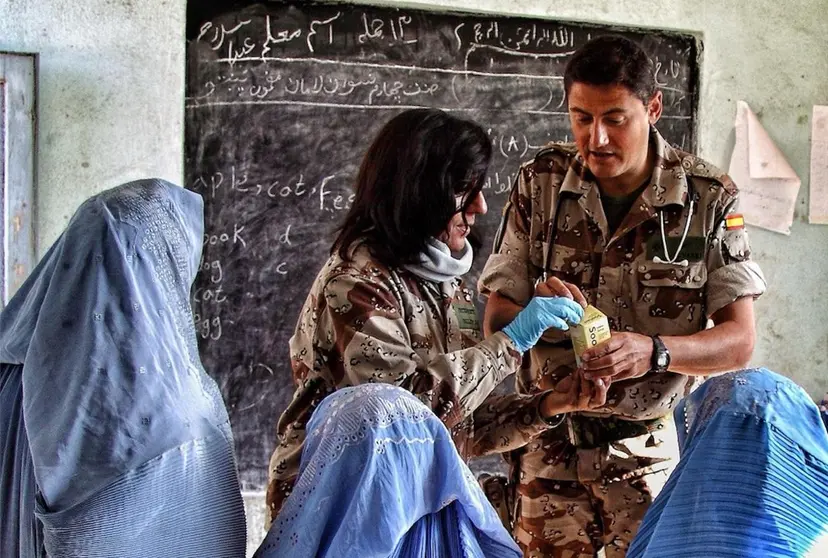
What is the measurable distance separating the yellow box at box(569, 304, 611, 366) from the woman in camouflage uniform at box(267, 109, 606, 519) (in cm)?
2

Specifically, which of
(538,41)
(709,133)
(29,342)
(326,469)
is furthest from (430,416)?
(709,133)

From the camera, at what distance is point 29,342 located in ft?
4.42

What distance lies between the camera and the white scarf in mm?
1815

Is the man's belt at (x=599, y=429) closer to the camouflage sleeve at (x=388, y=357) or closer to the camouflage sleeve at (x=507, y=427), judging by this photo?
the camouflage sleeve at (x=507, y=427)

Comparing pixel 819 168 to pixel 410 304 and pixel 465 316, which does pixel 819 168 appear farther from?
pixel 410 304

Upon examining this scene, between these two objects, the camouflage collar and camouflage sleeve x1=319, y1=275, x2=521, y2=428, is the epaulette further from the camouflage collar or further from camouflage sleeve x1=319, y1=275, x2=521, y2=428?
camouflage sleeve x1=319, y1=275, x2=521, y2=428

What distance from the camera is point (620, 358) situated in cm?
197

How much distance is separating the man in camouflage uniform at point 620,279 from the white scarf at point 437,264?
1.00ft

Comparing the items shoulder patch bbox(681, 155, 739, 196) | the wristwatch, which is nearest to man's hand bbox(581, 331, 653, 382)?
the wristwatch

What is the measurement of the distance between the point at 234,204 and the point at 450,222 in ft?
5.17

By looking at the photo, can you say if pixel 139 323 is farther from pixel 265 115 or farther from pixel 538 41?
pixel 538 41

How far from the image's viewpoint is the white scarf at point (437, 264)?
1.82 metres

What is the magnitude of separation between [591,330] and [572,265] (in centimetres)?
32

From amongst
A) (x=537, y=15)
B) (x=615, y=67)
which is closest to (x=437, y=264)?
(x=615, y=67)
